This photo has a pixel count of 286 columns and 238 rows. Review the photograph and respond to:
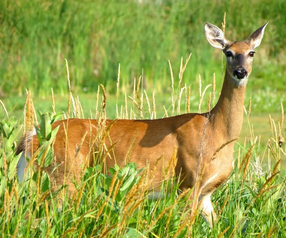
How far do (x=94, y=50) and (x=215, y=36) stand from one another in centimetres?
1005

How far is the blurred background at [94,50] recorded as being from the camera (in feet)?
48.3

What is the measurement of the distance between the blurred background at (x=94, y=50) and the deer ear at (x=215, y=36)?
781 centimetres

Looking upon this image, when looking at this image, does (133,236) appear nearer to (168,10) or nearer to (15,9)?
(15,9)

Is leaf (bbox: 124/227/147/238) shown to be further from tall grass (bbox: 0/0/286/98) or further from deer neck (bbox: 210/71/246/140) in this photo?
tall grass (bbox: 0/0/286/98)

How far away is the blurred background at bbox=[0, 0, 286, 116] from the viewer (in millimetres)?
14727

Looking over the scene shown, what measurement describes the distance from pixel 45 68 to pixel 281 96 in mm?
5036

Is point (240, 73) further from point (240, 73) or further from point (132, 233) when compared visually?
point (132, 233)

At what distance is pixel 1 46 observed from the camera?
15188 mm

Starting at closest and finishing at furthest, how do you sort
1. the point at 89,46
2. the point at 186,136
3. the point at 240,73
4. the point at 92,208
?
the point at 92,208
the point at 240,73
the point at 186,136
the point at 89,46

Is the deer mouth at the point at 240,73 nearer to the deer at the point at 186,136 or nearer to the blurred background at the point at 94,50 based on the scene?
the deer at the point at 186,136

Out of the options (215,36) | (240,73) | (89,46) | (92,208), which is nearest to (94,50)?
(89,46)

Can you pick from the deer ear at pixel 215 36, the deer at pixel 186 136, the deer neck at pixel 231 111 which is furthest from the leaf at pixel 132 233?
the deer ear at pixel 215 36

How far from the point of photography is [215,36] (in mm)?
6188

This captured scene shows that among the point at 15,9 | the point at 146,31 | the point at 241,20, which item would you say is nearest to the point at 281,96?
the point at 146,31
